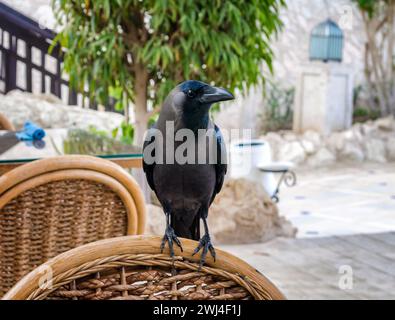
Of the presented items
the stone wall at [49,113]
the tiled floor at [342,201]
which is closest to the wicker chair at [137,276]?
the stone wall at [49,113]

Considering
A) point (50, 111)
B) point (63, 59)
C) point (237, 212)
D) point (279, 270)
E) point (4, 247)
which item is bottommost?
point (279, 270)

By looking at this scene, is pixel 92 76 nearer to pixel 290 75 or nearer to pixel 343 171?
pixel 343 171

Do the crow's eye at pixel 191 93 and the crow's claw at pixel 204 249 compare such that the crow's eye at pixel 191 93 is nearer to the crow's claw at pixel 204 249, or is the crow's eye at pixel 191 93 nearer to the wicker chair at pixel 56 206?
the crow's claw at pixel 204 249

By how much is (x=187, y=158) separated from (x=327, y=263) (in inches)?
84.6

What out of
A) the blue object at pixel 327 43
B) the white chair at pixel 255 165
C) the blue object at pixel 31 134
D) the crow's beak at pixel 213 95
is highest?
the blue object at pixel 327 43

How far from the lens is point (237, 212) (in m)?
3.01

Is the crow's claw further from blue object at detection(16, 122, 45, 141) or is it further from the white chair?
the white chair

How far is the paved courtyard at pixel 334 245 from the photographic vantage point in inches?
95.5

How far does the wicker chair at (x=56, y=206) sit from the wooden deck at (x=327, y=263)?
135 centimetres

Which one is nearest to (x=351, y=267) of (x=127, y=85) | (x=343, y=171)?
(x=127, y=85)

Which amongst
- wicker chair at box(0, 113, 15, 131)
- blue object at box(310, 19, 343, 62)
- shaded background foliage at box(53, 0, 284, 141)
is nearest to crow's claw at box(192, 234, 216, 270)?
wicker chair at box(0, 113, 15, 131)

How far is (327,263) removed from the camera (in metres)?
2.74

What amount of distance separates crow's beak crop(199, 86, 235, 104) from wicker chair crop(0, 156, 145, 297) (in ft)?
1.30

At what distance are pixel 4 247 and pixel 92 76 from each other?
180cm
